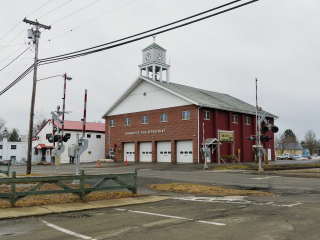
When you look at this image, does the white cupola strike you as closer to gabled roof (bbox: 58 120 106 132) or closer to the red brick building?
the red brick building

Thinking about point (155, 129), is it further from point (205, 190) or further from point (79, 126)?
point (205, 190)

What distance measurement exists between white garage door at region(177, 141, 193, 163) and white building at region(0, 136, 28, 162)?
51.3 meters

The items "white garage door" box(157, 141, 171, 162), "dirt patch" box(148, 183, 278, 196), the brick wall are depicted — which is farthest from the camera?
"white garage door" box(157, 141, 171, 162)

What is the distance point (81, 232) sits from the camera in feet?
22.6

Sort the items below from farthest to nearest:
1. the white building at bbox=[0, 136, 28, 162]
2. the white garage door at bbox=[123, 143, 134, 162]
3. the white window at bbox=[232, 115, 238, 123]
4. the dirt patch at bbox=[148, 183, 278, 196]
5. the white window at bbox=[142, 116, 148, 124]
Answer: the white building at bbox=[0, 136, 28, 162], the white garage door at bbox=[123, 143, 134, 162], the white window at bbox=[142, 116, 148, 124], the white window at bbox=[232, 115, 238, 123], the dirt patch at bbox=[148, 183, 278, 196]

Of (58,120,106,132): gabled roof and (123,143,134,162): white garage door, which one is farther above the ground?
(58,120,106,132): gabled roof

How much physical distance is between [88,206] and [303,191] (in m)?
9.18

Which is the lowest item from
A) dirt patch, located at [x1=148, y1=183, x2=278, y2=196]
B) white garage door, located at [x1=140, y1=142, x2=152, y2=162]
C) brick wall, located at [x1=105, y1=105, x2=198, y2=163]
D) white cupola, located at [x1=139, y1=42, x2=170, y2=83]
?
dirt patch, located at [x1=148, y1=183, x2=278, y2=196]

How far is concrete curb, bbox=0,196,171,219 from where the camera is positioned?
8852 millimetres

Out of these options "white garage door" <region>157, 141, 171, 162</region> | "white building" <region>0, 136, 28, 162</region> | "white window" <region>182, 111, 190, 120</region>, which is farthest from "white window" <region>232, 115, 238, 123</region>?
"white building" <region>0, 136, 28, 162</region>

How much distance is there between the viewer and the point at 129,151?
47.3m

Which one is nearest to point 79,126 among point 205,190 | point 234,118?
point 234,118

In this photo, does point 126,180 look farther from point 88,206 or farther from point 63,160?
point 63,160

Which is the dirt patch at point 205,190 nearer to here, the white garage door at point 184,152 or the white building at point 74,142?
the white garage door at point 184,152
